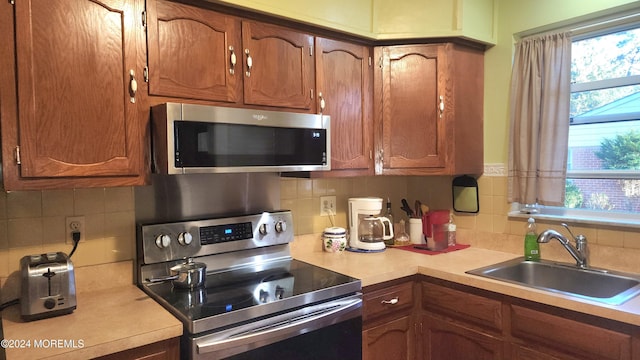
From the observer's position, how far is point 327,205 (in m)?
2.46

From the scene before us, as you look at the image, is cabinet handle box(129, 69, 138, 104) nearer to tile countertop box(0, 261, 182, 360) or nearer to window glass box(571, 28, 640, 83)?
tile countertop box(0, 261, 182, 360)

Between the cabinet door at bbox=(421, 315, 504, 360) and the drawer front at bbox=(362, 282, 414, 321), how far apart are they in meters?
0.15

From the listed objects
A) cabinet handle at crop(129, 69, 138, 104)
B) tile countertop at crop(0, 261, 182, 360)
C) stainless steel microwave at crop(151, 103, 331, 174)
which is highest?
cabinet handle at crop(129, 69, 138, 104)

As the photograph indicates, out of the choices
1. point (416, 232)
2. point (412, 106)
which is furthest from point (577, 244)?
point (412, 106)

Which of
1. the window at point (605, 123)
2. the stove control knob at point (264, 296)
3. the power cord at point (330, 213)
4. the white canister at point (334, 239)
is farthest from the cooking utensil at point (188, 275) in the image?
the window at point (605, 123)

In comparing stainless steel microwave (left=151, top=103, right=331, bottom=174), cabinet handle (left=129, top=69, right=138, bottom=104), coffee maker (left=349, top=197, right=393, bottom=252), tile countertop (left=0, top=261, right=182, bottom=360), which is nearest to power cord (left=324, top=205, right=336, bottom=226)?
coffee maker (left=349, top=197, right=393, bottom=252)

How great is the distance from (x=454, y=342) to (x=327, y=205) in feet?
3.18

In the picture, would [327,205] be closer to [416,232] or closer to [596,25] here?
[416,232]

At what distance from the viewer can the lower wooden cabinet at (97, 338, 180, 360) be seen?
1.27 m

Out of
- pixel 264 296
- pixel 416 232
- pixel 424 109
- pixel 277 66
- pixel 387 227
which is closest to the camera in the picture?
pixel 264 296

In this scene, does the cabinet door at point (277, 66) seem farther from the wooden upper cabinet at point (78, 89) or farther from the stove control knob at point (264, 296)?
the stove control knob at point (264, 296)

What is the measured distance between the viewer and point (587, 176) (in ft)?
6.98

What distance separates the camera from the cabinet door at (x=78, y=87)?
1376 millimetres

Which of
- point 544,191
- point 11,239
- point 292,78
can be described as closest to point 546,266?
point 544,191
